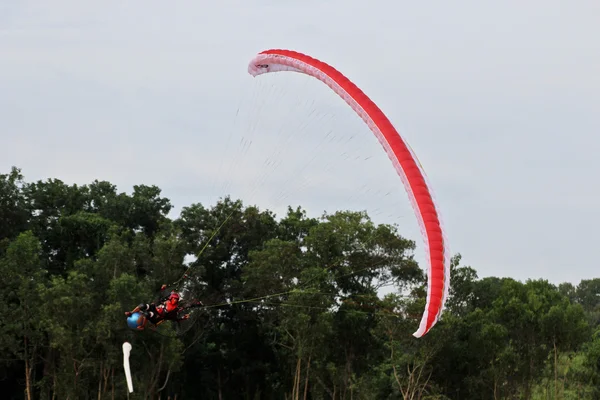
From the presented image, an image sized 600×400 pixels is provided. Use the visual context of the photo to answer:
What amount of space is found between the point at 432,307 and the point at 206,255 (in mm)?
32567

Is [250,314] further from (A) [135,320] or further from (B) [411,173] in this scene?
(B) [411,173]

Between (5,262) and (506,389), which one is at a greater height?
(5,262)

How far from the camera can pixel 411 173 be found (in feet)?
64.5

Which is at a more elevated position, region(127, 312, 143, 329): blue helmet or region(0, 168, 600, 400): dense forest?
region(0, 168, 600, 400): dense forest

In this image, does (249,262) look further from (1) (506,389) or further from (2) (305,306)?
(1) (506,389)

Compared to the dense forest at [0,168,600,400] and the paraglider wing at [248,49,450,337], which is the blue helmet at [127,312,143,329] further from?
the dense forest at [0,168,600,400]

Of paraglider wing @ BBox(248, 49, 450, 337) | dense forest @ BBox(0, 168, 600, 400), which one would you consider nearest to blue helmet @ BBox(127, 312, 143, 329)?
paraglider wing @ BBox(248, 49, 450, 337)

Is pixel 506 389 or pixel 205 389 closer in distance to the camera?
pixel 506 389

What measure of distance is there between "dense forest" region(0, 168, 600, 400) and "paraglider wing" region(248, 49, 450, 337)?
18.6 m

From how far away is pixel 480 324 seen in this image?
46344mm

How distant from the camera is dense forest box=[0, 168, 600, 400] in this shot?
41531 mm

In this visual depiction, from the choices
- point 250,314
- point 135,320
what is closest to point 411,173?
point 135,320

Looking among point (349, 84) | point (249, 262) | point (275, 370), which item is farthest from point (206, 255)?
point (349, 84)

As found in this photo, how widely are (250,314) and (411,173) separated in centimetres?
3210
